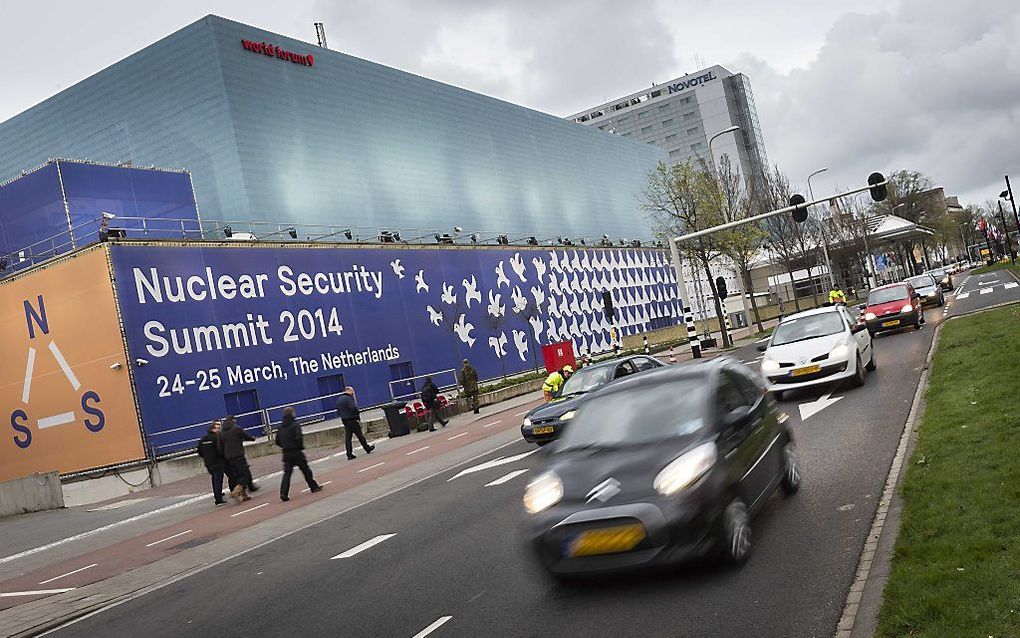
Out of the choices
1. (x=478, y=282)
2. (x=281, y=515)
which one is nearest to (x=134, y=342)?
(x=281, y=515)

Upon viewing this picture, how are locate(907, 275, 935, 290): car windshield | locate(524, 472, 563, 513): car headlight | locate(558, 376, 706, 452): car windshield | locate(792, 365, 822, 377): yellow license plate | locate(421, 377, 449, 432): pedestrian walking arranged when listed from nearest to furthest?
locate(524, 472, 563, 513): car headlight → locate(558, 376, 706, 452): car windshield → locate(792, 365, 822, 377): yellow license plate → locate(421, 377, 449, 432): pedestrian walking → locate(907, 275, 935, 290): car windshield

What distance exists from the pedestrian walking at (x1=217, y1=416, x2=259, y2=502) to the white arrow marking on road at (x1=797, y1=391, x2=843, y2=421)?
11.2 metres

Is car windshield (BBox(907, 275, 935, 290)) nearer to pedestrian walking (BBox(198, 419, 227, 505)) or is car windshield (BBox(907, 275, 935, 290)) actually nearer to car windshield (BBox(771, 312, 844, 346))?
car windshield (BBox(771, 312, 844, 346))

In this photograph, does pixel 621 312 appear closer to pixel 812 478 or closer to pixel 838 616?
pixel 812 478

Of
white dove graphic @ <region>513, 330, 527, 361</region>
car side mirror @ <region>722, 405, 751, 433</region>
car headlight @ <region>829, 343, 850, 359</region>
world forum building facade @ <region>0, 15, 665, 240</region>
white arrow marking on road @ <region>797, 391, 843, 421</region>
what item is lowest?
white arrow marking on road @ <region>797, 391, 843, 421</region>

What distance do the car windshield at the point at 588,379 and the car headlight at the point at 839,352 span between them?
4.10 metres

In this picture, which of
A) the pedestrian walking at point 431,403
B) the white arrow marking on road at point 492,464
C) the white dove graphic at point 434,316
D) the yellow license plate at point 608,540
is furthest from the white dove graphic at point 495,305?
the yellow license plate at point 608,540

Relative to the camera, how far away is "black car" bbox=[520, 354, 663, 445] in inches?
612

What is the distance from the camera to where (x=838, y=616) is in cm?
538

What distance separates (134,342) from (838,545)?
28.1 metres

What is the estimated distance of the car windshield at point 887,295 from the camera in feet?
91.5

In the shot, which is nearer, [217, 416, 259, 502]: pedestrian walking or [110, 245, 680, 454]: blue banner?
[217, 416, 259, 502]: pedestrian walking

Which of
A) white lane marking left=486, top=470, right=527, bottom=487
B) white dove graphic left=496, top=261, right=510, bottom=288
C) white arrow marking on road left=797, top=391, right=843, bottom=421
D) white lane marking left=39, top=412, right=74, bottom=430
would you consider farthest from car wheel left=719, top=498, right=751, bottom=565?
white dove graphic left=496, top=261, right=510, bottom=288

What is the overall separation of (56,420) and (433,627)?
29419 mm
